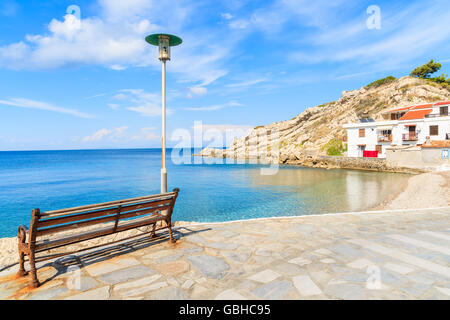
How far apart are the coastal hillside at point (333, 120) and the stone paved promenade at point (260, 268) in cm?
5514

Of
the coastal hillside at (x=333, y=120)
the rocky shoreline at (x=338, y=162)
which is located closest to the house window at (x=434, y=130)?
the rocky shoreline at (x=338, y=162)

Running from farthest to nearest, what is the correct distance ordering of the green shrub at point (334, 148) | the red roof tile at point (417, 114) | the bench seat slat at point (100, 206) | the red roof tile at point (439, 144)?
the green shrub at point (334, 148) → the red roof tile at point (417, 114) → the red roof tile at point (439, 144) → the bench seat slat at point (100, 206)

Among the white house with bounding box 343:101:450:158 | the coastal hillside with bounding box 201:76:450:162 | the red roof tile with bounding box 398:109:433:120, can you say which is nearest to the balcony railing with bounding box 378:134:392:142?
the white house with bounding box 343:101:450:158

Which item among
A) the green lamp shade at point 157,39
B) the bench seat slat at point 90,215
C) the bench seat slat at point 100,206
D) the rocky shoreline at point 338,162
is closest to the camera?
the bench seat slat at point 100,206

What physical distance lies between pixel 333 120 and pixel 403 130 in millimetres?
29842

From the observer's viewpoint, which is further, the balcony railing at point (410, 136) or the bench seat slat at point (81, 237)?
the balcony railing at point (410, 136)

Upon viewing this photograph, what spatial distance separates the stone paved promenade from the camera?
3496 mm

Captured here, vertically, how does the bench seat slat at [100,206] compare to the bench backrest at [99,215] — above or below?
above

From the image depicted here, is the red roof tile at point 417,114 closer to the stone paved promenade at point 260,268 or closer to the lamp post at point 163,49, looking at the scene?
the stone paved promenade at point 260,268

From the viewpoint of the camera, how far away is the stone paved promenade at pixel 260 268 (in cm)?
350

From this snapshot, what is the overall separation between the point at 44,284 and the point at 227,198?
19009 mm

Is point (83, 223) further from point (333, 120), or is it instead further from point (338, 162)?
point (333, 120)

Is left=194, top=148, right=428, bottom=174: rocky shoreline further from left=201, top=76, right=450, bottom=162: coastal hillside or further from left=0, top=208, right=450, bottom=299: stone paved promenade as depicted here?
left=0, top=208, right=450, bottom=299: stone paved promenade

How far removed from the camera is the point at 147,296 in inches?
134
